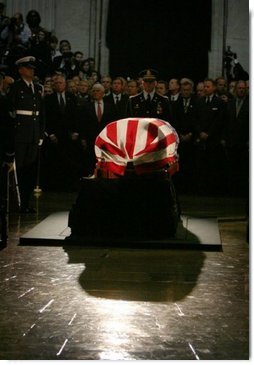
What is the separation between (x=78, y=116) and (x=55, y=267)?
550cm

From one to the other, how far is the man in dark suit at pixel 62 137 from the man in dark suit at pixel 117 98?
0.54 meters

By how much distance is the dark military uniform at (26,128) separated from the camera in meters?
8.64

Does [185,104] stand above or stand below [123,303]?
above

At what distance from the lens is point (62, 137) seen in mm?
11188

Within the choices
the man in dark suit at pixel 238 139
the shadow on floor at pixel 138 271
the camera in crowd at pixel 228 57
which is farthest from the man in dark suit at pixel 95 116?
the camera in crowd at pixel 228 57

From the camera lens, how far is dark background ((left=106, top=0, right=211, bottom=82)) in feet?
52.5

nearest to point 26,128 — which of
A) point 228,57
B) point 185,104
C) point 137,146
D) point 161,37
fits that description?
point 137,146

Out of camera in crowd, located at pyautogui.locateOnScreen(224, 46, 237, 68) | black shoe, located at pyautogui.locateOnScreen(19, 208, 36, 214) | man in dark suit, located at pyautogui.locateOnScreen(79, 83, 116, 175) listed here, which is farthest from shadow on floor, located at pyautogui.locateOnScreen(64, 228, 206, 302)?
camera in crowd, located at pyautogui.locateOnScreen(224, 46, 237, 68)

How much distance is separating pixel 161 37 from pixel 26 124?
25.9ft

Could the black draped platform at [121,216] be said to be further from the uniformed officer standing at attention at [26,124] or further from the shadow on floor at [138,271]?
the uniformed officer standing at attention at [26,124]

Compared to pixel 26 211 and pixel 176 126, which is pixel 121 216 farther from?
pixel 176 126

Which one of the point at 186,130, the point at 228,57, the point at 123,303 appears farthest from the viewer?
the point at 228,57

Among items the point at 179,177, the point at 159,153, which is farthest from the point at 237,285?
the point at 179,177

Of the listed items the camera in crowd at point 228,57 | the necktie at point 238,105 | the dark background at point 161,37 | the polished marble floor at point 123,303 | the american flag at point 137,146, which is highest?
the dark background at point 161,37
